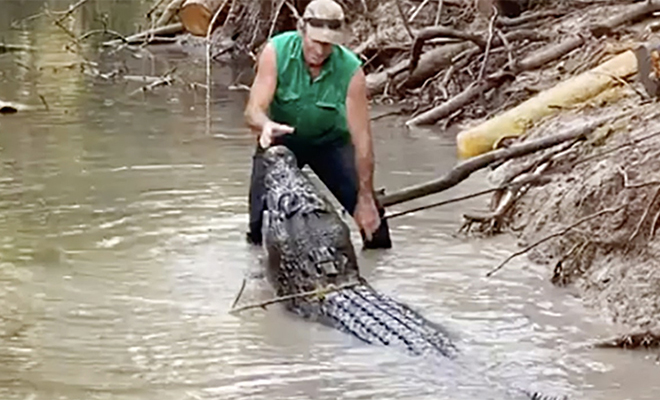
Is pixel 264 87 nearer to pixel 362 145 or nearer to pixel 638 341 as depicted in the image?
pixel 362 145

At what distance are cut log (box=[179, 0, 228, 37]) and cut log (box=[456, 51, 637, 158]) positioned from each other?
9418 millimetres

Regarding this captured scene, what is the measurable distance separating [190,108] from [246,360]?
8.72m

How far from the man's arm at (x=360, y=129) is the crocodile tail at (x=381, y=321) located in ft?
3.38

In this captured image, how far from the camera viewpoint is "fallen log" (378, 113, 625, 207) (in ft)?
25.2

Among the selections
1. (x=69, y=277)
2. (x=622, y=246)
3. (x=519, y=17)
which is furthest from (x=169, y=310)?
(x=519, y=17)

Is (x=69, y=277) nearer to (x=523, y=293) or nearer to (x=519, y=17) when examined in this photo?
(x=523, y=293)

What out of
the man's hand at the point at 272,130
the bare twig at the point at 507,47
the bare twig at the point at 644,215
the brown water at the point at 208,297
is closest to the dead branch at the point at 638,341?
the brown water at the point at 208,297

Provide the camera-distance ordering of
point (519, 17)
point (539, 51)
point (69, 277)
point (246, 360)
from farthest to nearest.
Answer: point (519, 17) → point (539, 51) → point (69, 277) → point (246, 360)

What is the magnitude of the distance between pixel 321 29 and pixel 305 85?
399mm

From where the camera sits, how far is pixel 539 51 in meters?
12.5

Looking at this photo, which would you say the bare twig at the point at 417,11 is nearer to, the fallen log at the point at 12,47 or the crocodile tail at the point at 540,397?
the fallen log at the point at 12,47

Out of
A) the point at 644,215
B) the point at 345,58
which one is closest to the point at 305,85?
the point at 345,58

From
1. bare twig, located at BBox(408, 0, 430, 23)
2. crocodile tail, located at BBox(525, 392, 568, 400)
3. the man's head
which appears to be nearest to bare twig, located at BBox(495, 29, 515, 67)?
bare twig, located at BBox(408, 0, 430, 23)

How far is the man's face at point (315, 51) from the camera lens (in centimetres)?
736
